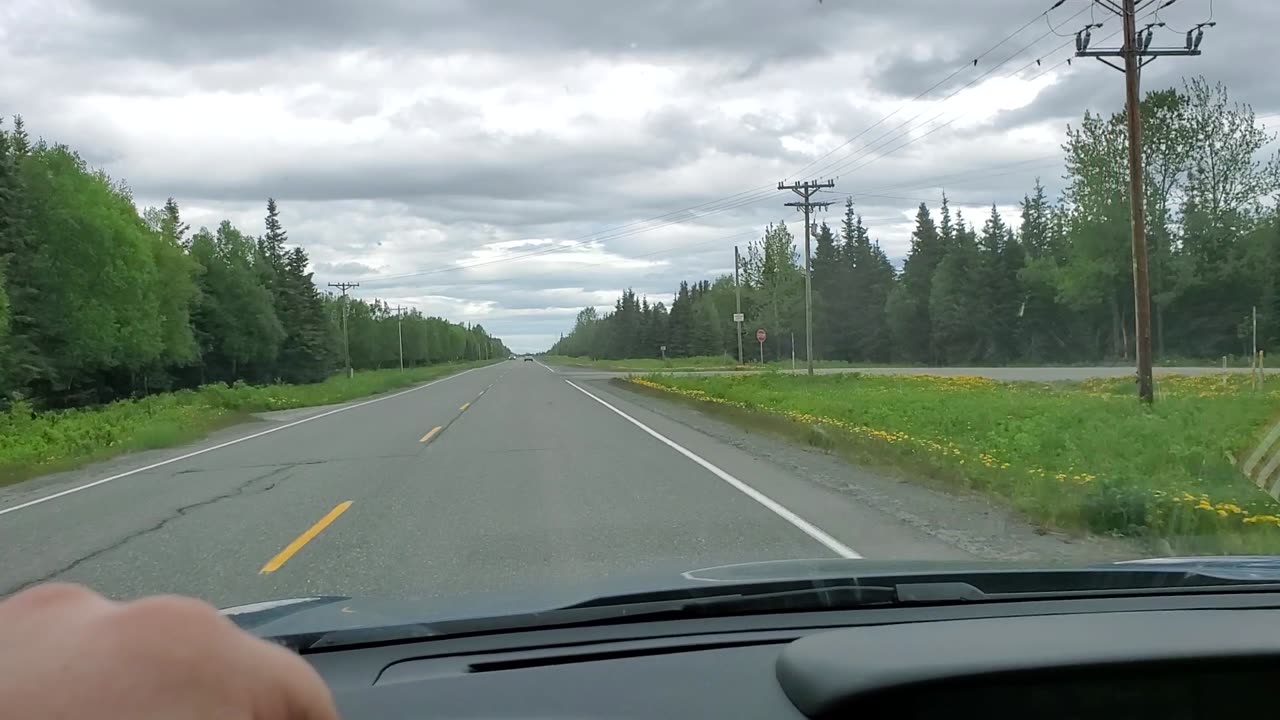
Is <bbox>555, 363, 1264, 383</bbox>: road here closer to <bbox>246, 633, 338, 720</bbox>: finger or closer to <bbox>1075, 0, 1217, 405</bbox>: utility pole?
<bbox>1075, 0, 1217, 405</bbox>: utility pole

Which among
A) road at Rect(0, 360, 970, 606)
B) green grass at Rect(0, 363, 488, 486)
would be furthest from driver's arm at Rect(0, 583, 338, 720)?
green grass at Rect(0, 363, 488, 486)

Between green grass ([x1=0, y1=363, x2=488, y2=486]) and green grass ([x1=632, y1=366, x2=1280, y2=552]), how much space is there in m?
13.2

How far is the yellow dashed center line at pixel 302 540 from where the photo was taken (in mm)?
7391

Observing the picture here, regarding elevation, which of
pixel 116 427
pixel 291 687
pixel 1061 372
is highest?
pixel 291 687

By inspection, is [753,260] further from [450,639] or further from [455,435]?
[450,639]

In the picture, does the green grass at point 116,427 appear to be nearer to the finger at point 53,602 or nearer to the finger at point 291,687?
the finger at point 53,602

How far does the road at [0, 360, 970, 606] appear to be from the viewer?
7.12 meters

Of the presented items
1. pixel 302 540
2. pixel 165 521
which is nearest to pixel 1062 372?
pixel 165 521

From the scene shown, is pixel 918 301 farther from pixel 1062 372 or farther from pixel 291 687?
pixel 291 687

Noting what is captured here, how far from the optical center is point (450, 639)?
10.3 ft

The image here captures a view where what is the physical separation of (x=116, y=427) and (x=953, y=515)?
69.4 ft

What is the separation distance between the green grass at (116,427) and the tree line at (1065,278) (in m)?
43.3

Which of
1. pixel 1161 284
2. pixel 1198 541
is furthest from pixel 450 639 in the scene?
pixel 1161 284

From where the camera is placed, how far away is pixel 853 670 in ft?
7.97
